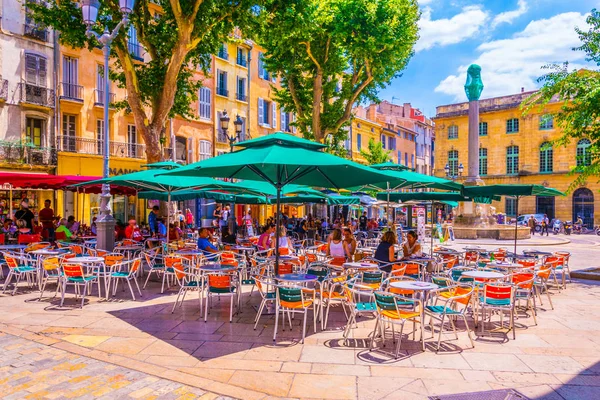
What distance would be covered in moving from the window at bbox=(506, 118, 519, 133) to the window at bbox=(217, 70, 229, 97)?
96.3ft

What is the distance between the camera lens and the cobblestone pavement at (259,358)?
452 centimetres

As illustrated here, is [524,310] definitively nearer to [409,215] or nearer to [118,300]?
[118,300]

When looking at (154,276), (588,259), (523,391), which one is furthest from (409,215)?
(523,391)

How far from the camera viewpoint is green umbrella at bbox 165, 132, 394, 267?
6076 mm

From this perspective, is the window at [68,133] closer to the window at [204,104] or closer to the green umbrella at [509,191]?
the window at [204,104]

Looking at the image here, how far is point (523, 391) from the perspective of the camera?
4.47 m

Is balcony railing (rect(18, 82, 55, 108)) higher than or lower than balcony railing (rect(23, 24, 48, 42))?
lower

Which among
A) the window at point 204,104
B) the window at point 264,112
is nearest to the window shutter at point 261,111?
the window at point 264,112

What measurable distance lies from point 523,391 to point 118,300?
261 inches

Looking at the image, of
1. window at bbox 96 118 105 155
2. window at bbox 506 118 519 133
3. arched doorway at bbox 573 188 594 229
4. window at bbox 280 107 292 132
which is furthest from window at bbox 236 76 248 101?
arched doorway at bbox 573 188 594 229

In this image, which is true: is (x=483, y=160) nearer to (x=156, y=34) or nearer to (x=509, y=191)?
(x=509, y=191)

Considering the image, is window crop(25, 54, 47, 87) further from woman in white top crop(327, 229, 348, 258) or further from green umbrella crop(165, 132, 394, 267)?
woman in white top crop(327, 229, 348, 258)

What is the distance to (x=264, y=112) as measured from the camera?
3200 cm

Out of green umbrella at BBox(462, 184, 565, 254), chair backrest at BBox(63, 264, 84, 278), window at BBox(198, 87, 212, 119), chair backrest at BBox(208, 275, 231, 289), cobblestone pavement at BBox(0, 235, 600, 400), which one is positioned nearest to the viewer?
cobblestone pavement at BBox(0, 235, 600, 400)
